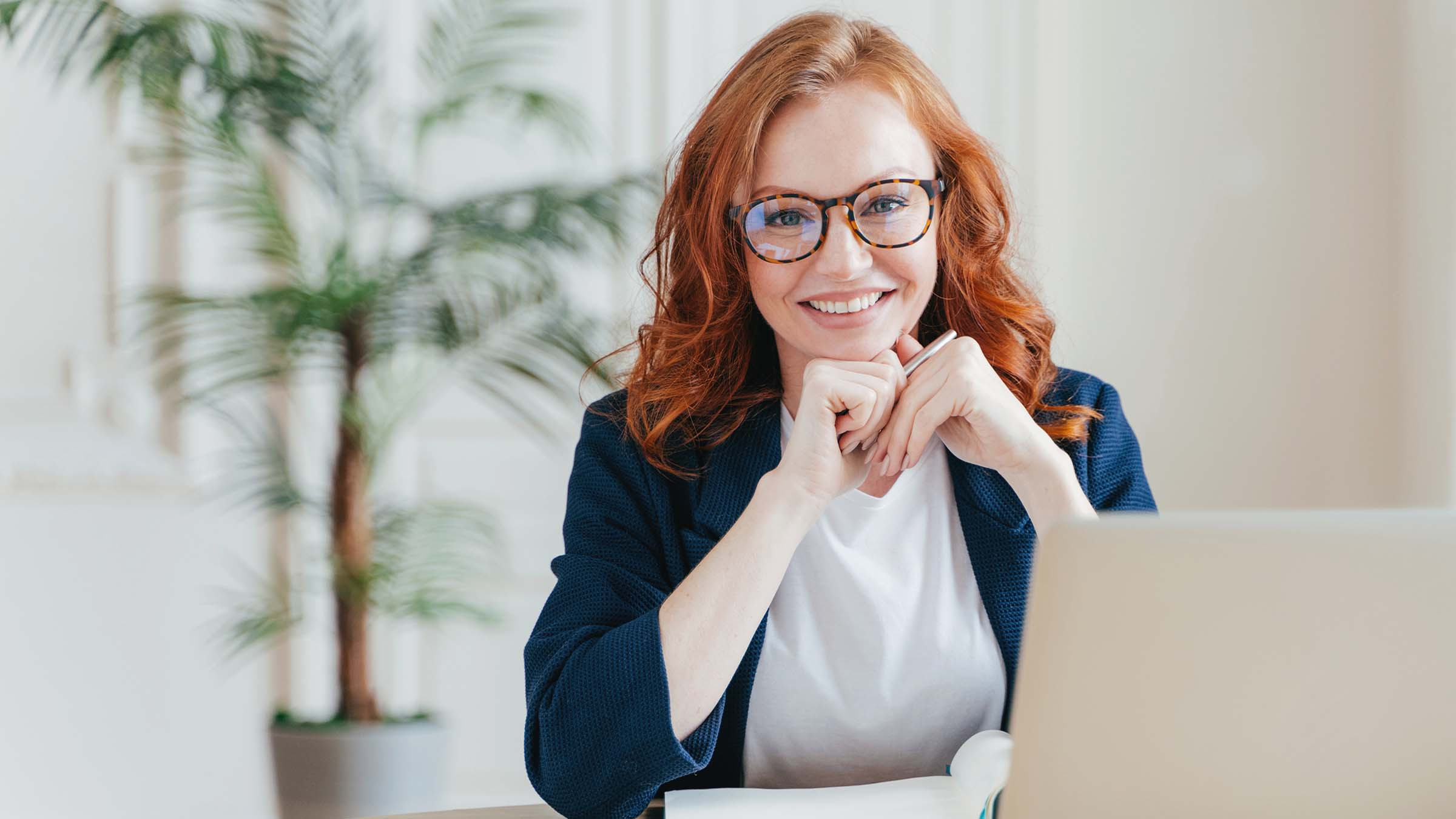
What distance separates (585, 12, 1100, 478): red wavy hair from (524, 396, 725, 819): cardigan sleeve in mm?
87

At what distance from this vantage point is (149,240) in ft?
10.3

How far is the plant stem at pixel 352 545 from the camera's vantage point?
2.46 m

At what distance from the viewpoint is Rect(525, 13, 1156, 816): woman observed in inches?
46.3

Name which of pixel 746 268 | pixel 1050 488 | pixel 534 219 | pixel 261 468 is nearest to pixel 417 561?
pixel 261 468

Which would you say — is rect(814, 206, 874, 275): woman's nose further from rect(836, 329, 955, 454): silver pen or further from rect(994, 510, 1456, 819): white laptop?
rect(994, 510, 1456, 819): white laptop

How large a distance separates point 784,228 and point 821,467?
250mm

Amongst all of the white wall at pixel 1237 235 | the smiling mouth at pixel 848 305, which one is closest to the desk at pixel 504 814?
the smiling mouth at pixel 848 305

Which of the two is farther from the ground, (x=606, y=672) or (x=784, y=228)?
(x=784, y=228)

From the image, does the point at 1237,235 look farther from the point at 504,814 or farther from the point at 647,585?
the point at 504,814

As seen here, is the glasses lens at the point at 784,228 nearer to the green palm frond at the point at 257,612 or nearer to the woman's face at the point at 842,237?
the woman's face at the point at 842,237

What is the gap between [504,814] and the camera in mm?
1075

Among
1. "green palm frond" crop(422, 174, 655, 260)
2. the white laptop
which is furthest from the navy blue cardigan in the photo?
"green palm frond" crop(422, 174, 655, 260)

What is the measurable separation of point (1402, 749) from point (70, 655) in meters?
3.17

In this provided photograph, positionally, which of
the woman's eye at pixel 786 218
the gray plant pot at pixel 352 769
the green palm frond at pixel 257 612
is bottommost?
the gray plant pot at pixel 352 769
